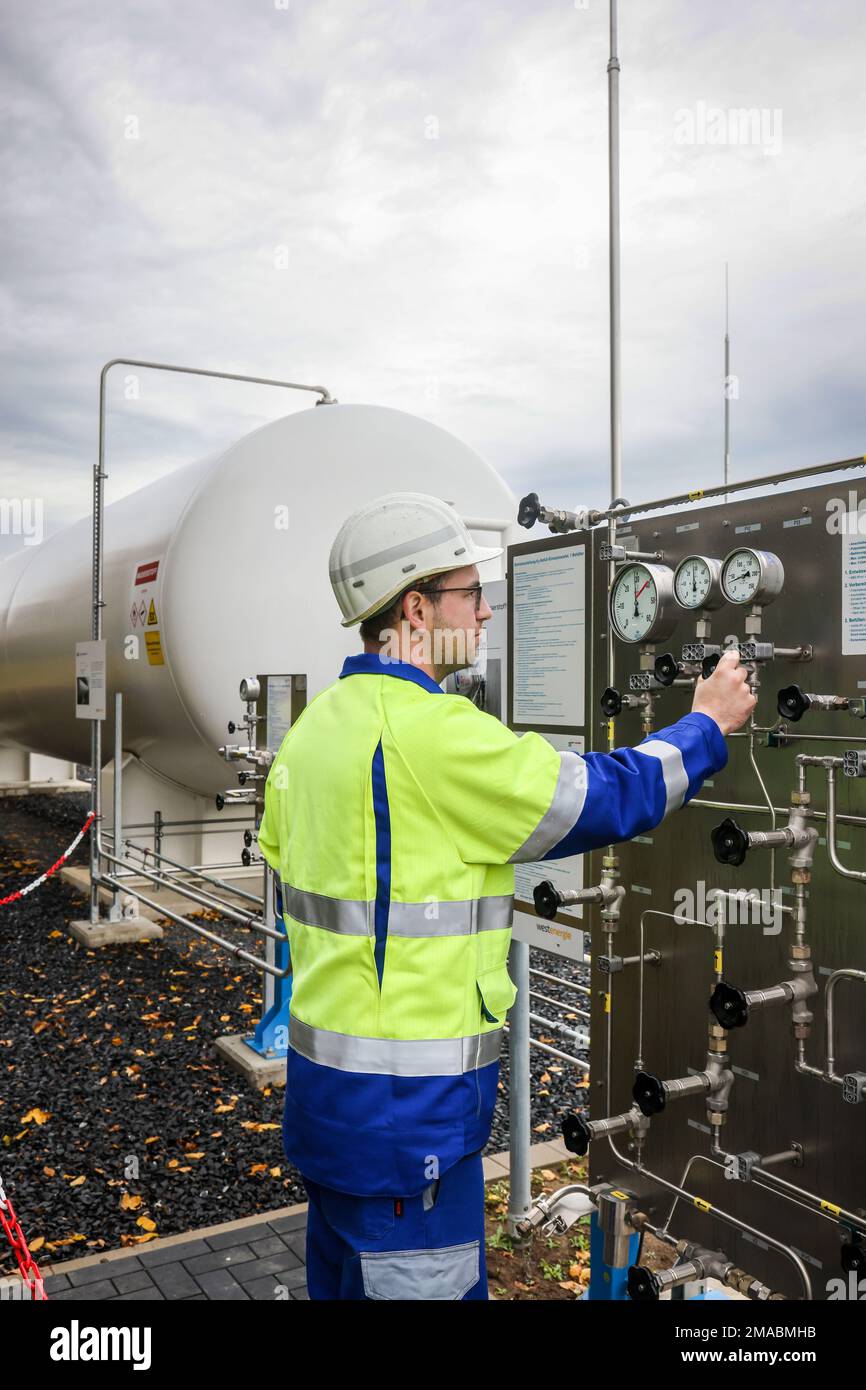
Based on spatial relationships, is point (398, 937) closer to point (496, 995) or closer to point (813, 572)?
point (496, 995)

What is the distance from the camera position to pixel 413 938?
1.92m

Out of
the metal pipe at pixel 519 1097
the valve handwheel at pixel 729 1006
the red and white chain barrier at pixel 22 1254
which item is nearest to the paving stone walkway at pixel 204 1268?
the red and white chain barrier at pixel 22 1254

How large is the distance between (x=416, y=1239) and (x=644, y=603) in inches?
61.8

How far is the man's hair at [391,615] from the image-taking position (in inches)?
85.4

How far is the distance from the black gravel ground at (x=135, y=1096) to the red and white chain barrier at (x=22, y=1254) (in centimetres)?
6

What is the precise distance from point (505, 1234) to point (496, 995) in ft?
6.71

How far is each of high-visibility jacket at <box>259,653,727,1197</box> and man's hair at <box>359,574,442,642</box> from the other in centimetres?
19

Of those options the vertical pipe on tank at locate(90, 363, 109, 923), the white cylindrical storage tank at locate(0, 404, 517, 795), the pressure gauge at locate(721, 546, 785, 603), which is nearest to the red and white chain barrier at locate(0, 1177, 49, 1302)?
the pressure gauge at locate(721, 546, 785, 603)

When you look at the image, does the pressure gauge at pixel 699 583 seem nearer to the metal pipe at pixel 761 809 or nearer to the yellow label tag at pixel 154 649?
the metal pipe at pixel 761 809

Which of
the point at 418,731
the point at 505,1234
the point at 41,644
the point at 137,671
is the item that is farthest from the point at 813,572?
the point at 41,644

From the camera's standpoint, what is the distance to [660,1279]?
2553 millimetres

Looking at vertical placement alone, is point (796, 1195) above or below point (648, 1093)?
below

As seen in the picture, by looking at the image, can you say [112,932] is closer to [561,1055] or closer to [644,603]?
[561,1055]

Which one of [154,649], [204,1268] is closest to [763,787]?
[204,1268]
